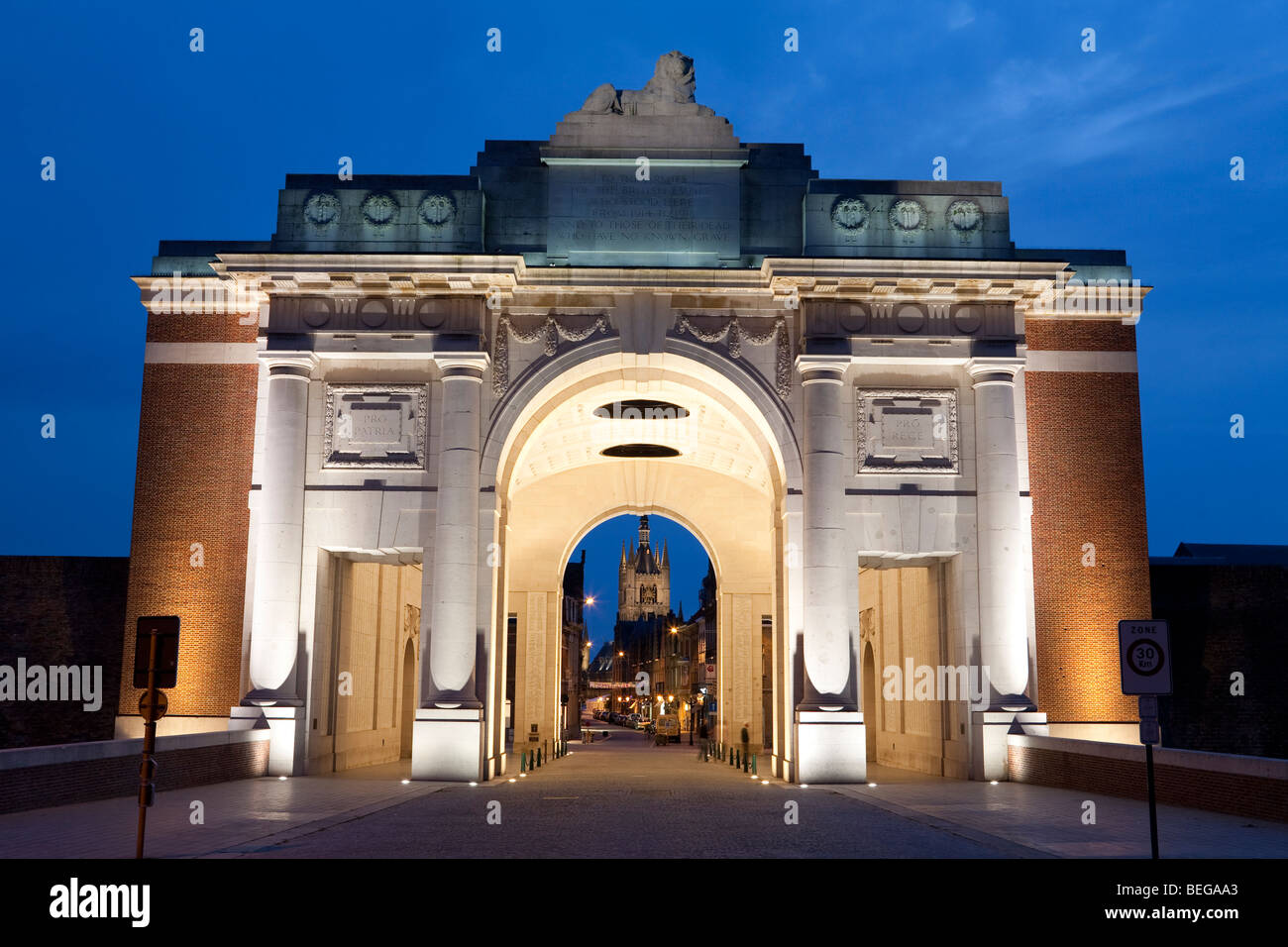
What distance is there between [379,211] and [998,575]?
17.3 m

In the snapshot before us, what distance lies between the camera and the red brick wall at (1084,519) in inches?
1197

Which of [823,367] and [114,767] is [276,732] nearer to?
[114,767]

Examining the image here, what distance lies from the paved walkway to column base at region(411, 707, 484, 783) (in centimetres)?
82

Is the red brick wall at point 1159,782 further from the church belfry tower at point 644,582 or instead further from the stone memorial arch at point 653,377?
the church belfry tower at point 644,582

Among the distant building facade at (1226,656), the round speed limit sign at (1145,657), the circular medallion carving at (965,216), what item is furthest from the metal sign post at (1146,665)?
the distant building facade at (1226,656)

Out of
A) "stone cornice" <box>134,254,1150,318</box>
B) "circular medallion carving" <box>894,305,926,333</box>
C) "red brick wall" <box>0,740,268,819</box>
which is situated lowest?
"red brick wall" <box>0,740,268,819</box>

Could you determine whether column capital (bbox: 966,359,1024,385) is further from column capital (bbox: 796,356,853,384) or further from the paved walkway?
the paved walkway

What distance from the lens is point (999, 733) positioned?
94.0 ft

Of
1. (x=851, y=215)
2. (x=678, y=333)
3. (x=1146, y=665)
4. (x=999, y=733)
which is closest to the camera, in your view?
(x=1146, y=665)

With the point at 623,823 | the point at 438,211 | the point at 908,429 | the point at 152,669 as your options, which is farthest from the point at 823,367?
the point at 152,669

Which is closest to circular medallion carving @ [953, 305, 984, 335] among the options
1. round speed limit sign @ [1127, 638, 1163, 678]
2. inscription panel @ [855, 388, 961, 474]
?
inscription panel @ [855, 388, 961, 474]

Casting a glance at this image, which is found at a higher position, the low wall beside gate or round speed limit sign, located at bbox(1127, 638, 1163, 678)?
round speed limit sign, located at bbox(1127, 638, 1163, 678)

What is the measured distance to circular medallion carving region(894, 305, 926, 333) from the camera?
30484 millimetres

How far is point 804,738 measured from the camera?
2844cm
